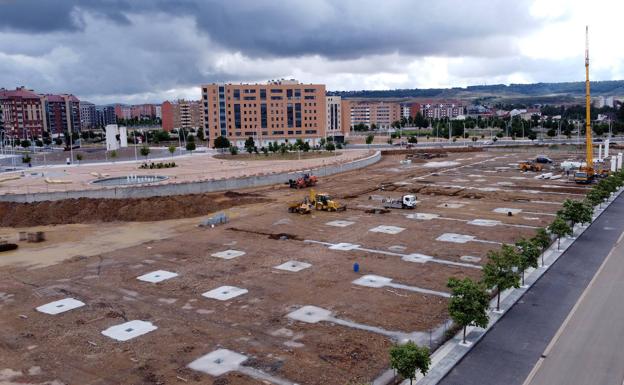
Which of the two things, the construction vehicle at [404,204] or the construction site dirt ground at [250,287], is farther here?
the construction vehicle at [404,204]

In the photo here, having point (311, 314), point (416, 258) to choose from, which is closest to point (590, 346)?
point (311, 314)

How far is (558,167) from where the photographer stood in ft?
210

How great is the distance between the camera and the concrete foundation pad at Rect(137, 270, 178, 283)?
927 inches

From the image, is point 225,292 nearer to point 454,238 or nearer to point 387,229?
point 387,229

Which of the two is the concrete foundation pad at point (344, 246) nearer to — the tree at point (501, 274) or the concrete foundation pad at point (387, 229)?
the concrete foundation pad at point (387, 229)

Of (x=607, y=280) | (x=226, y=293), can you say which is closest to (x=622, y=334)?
(x=607, y=280)

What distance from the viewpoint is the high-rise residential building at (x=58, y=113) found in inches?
6280

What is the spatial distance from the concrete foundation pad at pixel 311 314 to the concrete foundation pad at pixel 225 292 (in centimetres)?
318

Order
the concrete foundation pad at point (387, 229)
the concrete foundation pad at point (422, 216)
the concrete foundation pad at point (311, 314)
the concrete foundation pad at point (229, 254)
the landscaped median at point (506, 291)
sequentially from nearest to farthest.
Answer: the landscaped median at point (506, 291) < the concrete foundation pad at point (311, 314) < the concrete foundation pad at point (229, 254) < the concrete foundation pad at point (387, 229) < the concrete foundation pad at point (422, 216)

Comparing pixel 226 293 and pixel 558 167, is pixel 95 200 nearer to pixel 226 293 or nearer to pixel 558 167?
pixel 226 293

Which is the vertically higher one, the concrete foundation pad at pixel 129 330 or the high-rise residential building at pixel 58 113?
the high-rise residential building at pixel 58 113

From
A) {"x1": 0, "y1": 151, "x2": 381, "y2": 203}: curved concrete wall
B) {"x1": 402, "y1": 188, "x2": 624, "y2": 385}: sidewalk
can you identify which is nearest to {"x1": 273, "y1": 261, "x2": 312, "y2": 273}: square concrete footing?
{"x1": 402, "y1": 188, "x2": 624, "y2": 385}: sidewalk

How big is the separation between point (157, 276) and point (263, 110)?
86284mm

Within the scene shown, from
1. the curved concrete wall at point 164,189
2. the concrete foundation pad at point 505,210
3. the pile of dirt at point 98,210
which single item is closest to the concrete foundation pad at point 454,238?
the concrete foundation pad at point 505,210
